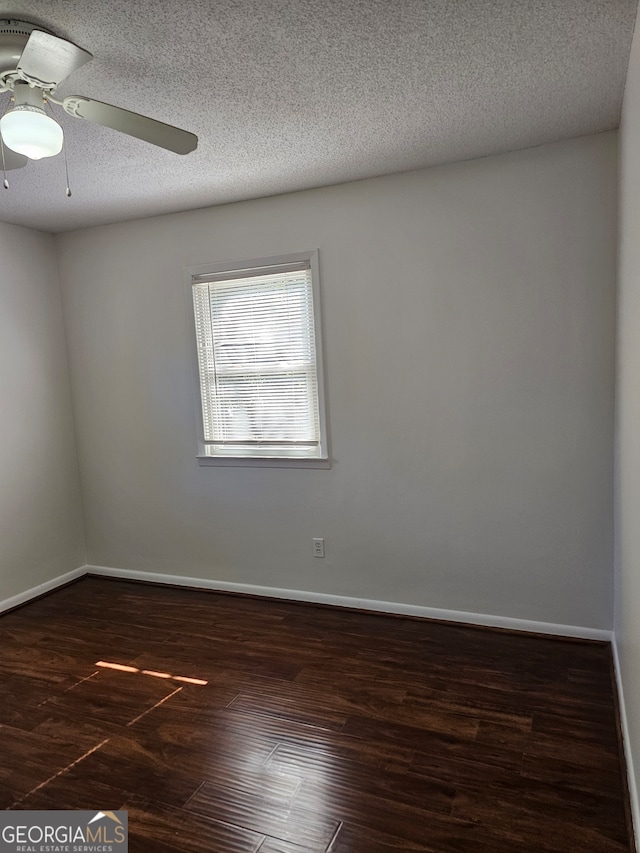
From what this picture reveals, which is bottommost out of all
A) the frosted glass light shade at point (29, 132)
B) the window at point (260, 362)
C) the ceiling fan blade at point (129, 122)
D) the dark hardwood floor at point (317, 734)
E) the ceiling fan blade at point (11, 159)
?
the dark hardwood floor at point (317, 734)

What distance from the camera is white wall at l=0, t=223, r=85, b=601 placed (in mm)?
3967

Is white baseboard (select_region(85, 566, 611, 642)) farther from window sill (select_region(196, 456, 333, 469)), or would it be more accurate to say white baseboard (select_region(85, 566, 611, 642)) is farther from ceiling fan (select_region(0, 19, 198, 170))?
ceiling fan (select_region(0, 19, 198, 170))

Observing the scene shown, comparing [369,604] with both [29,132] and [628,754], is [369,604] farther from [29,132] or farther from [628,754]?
[29,132]

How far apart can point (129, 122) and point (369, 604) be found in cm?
283

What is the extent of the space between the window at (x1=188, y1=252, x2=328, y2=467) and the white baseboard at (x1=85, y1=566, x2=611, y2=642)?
0.84 meters

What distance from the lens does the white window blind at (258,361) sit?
143 inches

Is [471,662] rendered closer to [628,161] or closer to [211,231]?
[628,161]

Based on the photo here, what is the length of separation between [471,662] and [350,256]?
227 cm

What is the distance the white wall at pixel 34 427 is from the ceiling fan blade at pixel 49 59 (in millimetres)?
2408

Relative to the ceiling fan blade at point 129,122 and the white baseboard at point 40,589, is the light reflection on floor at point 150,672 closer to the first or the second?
the white baseboard at point 40,589

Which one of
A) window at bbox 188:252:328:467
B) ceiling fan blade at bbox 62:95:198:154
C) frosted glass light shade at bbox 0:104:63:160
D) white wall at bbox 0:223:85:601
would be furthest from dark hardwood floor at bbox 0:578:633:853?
ceiling fan blade at bbox 62:95:198:154

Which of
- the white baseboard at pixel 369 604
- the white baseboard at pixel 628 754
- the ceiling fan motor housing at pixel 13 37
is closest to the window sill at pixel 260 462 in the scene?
the white baseboard at pixel 369 604

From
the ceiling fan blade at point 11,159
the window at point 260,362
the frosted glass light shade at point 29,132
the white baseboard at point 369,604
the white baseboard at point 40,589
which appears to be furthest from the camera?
the white baseboard at point 40,589

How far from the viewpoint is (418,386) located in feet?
11.0
